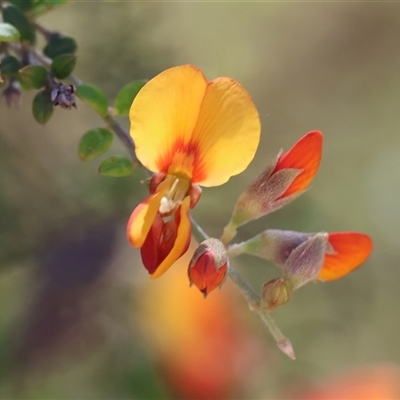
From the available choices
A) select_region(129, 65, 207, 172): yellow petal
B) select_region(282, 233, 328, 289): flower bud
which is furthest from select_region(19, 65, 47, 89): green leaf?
select_region(282, 233, 328, 289): flower bud

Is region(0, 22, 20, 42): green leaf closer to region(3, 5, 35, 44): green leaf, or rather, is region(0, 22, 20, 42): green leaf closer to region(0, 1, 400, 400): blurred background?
region(3, 5, 35, 44): green leaf

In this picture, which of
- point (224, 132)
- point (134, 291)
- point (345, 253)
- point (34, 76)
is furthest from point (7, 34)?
point (134, 291)

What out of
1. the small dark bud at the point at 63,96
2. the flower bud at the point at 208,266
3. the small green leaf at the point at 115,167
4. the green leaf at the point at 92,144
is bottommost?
the green leaf at the point at 92,144

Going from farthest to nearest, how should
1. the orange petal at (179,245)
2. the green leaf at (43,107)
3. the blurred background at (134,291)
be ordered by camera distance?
1. the blurred background at (134,291)
2. the green leaf at (43,107)
3. the orange petal at (179,245)

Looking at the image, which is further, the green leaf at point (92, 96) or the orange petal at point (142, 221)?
the green leaf at point (92, 96)

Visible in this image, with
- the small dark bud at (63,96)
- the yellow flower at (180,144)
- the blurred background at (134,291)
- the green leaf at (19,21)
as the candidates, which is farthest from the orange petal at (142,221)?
the blurred background at (134,291)

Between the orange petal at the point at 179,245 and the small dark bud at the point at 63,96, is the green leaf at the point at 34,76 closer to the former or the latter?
the small dark bud at the point at 63,96

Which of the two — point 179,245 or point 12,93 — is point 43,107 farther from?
point 179,245
